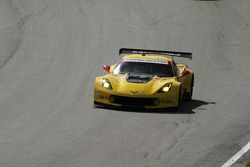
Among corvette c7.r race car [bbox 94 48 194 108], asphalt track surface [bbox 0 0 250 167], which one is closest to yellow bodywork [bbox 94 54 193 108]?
corvette c7.r race car [bbox 94 48 194 108]

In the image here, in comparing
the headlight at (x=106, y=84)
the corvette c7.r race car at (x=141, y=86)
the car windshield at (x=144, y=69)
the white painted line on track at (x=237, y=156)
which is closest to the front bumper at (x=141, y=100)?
the corvette c7.r race car at (x=141, y=86)

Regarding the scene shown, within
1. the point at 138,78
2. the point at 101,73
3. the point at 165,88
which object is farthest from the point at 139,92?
the point at 101,73

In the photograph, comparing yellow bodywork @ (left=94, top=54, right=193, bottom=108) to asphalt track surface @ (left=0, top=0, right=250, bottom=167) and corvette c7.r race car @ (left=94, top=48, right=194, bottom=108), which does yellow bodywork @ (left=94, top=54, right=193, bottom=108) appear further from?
asphalt track surface @ (left=0, top=0, right=250, bottom=167)

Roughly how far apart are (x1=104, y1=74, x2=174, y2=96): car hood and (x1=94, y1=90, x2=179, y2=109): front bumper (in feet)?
0.28

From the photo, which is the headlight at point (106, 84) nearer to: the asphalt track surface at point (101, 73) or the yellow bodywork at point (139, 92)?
the yellow bodywork at point (139, 92)

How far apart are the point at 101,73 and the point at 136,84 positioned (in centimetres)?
477

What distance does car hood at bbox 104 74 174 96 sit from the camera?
A: 1855 cm

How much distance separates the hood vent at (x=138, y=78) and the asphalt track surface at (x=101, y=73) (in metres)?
0.82

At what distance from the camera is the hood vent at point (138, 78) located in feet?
62.1

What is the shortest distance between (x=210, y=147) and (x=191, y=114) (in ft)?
10.8

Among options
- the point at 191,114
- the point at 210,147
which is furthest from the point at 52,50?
the point at 210,147

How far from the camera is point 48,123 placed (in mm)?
16891

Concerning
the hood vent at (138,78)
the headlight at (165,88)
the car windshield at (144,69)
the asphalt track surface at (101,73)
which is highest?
the car windshield at (144,69)

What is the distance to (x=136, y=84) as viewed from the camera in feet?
61.5
